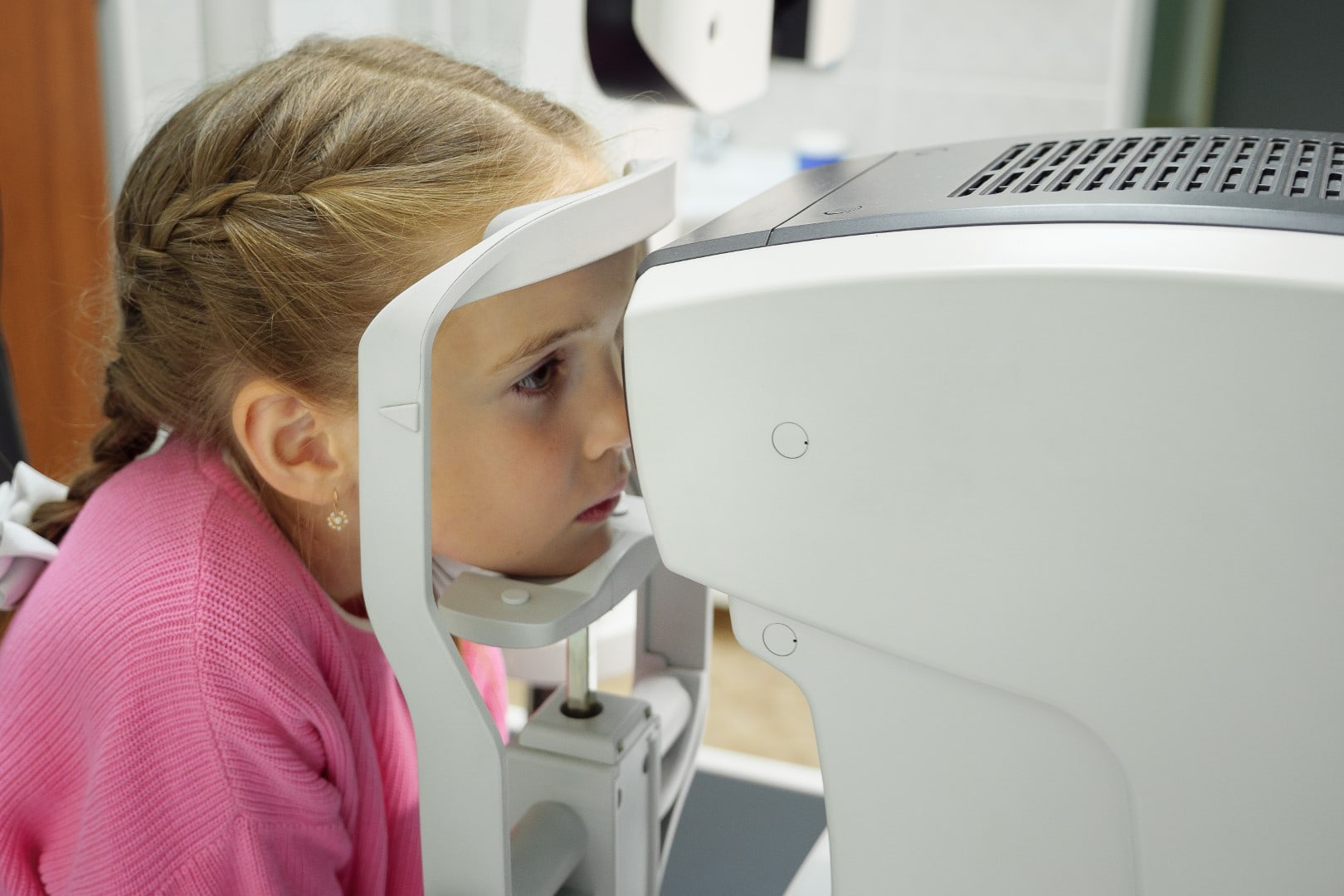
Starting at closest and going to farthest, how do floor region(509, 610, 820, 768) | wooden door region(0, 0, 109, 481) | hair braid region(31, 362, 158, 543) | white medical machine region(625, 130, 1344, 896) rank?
1. white medical machine region(625, 130, 1344, 896)
2. hair braid region(31, 362, 158, 543)
3. wooden door region(0, 0, 109, 481)
4. floor region(509, 610, 820, 768)

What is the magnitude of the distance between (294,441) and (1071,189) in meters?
0.44

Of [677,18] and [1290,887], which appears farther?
[677,18]

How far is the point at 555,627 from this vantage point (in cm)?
54

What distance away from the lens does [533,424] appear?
2.07 ft

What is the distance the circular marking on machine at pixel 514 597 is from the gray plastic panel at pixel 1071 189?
20 centimetres

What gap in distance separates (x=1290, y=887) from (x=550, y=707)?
375 mm

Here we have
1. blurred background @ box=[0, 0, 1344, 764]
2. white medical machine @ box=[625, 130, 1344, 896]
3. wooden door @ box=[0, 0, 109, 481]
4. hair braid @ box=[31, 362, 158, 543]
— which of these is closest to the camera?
white medical machine @ box=[625, 130, 1344, 896]

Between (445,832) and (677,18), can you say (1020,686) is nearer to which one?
(445,832)

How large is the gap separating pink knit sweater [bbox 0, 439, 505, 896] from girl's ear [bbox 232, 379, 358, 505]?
41mm

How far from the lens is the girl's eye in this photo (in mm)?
628

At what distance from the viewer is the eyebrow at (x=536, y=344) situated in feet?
1.98

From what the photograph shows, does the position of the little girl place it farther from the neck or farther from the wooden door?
the wooden door

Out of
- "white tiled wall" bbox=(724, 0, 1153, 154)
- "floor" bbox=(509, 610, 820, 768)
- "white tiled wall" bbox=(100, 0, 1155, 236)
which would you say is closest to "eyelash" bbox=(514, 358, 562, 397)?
"white tiled wall" bbox=(100, 0, 1155, 236)

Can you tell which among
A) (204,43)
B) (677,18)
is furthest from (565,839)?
(204,43)
